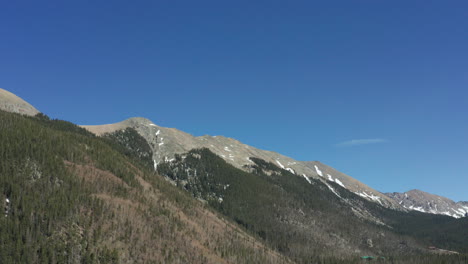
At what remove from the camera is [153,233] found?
19138 centimetres

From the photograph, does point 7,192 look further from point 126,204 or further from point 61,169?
point 126,204

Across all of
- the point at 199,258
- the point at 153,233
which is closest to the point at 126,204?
the point at 153,233

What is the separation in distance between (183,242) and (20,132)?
103713mm

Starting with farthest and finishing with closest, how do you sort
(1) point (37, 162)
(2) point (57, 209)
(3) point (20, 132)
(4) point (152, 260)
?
(3) point (20, 132) < (1) point (37, 162) < (4) point (152, 260) < (2) point (57, 209)

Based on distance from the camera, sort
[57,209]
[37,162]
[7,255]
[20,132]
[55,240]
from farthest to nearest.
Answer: [20,132]
[37,162]
[57,209]
[55,240]
[7,255]

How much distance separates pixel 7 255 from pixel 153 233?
2793 inches

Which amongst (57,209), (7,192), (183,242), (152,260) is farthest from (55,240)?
(183,242)

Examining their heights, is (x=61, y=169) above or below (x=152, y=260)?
above

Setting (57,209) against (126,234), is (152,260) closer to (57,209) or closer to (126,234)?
(126,234)

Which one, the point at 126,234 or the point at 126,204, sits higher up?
the point at 126,204

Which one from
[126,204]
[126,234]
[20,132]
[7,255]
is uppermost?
[20,132]

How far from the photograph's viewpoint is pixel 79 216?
166 m

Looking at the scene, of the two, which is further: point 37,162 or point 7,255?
point 37,162

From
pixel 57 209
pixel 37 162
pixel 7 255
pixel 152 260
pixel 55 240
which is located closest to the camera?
→ pixel 7 255
